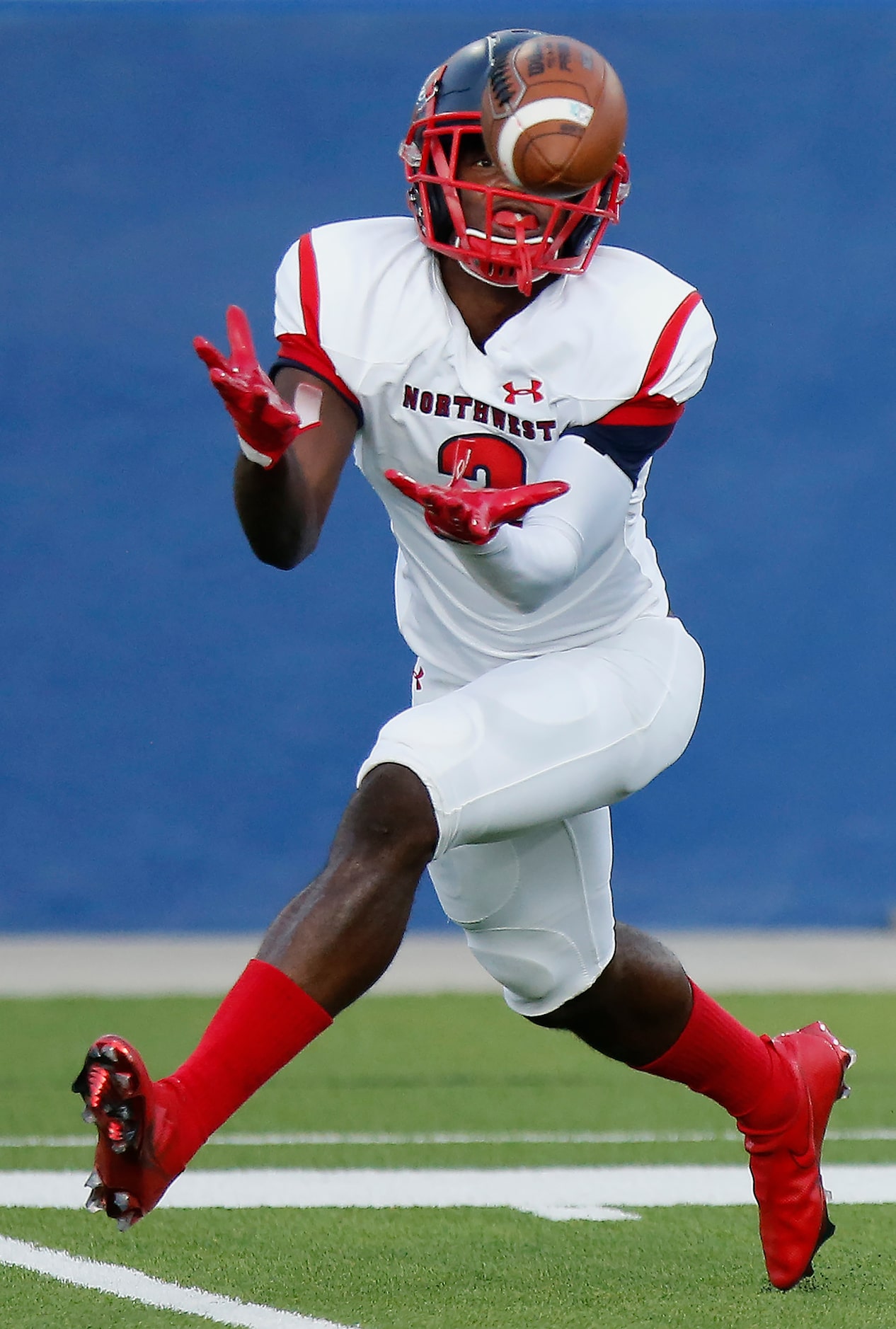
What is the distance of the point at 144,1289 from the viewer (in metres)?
2.73

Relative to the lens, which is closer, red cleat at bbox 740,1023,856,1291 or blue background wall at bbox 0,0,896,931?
red cleat at bbox 740,1023,856,1291

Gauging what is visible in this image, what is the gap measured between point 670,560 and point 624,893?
136cm

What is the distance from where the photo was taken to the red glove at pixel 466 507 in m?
2.23

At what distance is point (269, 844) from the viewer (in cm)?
776

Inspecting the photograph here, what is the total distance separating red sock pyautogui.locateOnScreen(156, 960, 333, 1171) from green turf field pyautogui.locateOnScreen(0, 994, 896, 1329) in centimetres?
46

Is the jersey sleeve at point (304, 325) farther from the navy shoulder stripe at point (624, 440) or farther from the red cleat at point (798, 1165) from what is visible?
the red cleat at point (798, 1165)

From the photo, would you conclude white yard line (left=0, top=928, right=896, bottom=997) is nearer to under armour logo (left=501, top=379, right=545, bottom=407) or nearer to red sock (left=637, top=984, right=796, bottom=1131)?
red sock (left=637, top=984, right=796, bottom=1131)

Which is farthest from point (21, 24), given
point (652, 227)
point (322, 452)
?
point (322, 452)

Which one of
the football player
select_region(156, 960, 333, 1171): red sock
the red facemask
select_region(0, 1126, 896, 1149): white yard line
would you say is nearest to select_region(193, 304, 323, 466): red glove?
the football player

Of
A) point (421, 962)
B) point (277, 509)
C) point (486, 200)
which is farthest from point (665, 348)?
point (421, 962)

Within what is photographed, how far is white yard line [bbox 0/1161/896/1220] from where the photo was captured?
11.3ft

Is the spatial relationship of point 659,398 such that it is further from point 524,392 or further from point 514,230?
point 514,230

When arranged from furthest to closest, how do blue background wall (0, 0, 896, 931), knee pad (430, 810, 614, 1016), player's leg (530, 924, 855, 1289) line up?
blue background wall (0, 0, 896, 931)
player's leg (530, 924, 855, 1289)
knee pad (430, 810, 614, 1016)

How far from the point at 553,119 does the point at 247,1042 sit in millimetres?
1289
